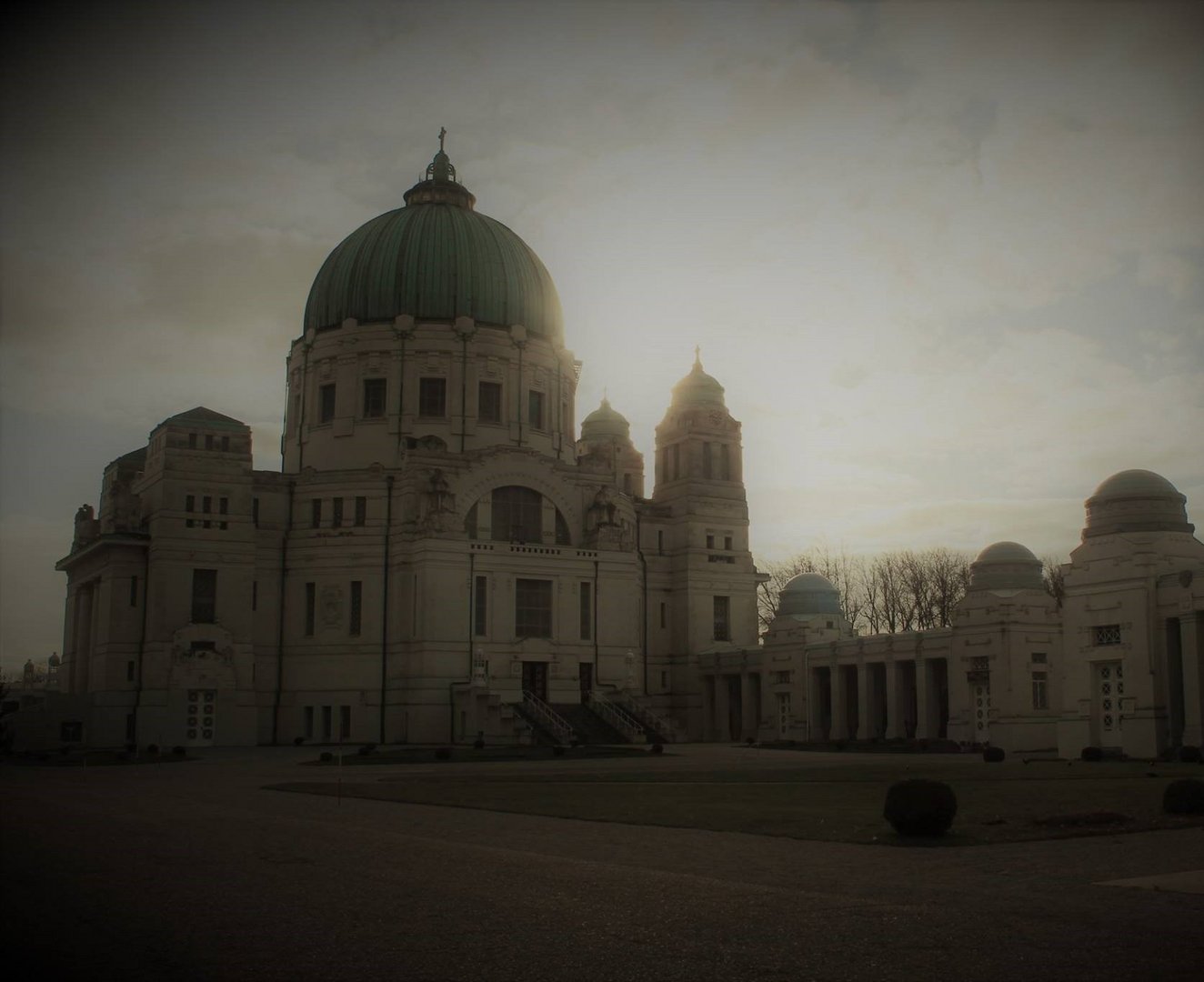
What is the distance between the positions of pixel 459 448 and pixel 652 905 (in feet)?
233

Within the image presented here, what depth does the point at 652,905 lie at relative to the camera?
51.6ft

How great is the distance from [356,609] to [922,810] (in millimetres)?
60726

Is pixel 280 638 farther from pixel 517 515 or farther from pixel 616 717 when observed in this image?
pixel 616 717

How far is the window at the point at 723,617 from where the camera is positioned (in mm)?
Answer: 91875

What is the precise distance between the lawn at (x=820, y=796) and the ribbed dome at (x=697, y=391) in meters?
50.0

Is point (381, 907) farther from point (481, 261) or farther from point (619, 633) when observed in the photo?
point (481, 261)

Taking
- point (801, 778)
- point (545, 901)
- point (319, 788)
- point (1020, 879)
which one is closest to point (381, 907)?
point (545, 901)

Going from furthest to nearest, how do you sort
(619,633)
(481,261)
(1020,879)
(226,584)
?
(481,261) → (619,633) → (226,584) → (1020,879)

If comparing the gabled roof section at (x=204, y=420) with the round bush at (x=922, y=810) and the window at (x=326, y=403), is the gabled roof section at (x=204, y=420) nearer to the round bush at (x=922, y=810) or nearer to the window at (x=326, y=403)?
the window at (x=326, y=403)

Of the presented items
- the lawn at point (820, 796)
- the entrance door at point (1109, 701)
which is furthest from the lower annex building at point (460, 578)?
the lawn at point (820, 796)

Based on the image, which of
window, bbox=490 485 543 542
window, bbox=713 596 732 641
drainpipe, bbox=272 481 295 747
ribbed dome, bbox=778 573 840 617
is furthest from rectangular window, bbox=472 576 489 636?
ribbed dome, bbox=778 573 840 617

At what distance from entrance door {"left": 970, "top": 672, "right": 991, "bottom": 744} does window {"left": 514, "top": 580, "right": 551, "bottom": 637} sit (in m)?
27.9

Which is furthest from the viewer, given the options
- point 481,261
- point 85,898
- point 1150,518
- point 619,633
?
point 481,261

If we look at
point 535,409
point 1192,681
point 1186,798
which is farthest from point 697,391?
point 1186,798
